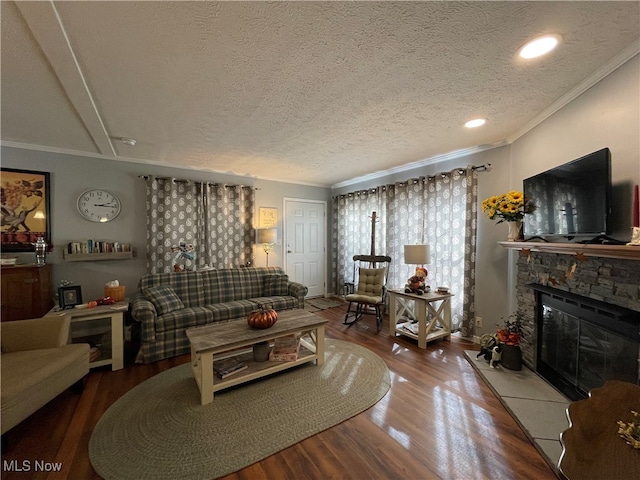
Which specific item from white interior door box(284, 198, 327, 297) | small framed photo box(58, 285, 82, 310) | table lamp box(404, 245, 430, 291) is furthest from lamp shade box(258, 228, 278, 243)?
small framed photo box(58, 285, 82, 310)

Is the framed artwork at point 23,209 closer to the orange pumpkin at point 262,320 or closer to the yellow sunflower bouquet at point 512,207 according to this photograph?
the orange pumpkin at point 262,320

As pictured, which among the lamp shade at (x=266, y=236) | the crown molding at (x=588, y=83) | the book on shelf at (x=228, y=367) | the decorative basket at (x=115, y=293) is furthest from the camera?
the lamp shade at (x=266, y=236)

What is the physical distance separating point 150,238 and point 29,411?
252cm

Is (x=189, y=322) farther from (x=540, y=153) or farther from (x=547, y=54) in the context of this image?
(x=540, y=153)

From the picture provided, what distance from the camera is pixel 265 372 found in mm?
2311

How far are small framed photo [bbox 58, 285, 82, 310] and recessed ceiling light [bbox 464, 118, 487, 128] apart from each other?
4.33m

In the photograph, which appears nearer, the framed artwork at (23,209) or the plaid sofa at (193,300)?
the plaid sofa at (193,300)

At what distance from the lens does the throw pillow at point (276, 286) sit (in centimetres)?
395

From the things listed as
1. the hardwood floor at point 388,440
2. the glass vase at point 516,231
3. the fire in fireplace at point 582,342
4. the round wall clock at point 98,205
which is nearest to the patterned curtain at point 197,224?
the round wall clock at point 98,205

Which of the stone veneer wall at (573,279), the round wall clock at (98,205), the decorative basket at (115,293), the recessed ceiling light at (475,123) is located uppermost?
the recessed ceiling light at (475,123)

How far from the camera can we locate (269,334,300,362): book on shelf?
98.0 inches

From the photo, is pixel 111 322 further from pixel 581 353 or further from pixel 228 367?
pixel 581 353

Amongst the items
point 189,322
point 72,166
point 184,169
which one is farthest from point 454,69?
point 72,166

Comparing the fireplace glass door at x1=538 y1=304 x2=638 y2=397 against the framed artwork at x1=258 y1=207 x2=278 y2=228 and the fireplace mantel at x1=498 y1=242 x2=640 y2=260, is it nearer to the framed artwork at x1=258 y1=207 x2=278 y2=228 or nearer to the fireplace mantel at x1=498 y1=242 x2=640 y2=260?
the fireplace mantel at x1=498 y1=242 x2=640 y2=260
